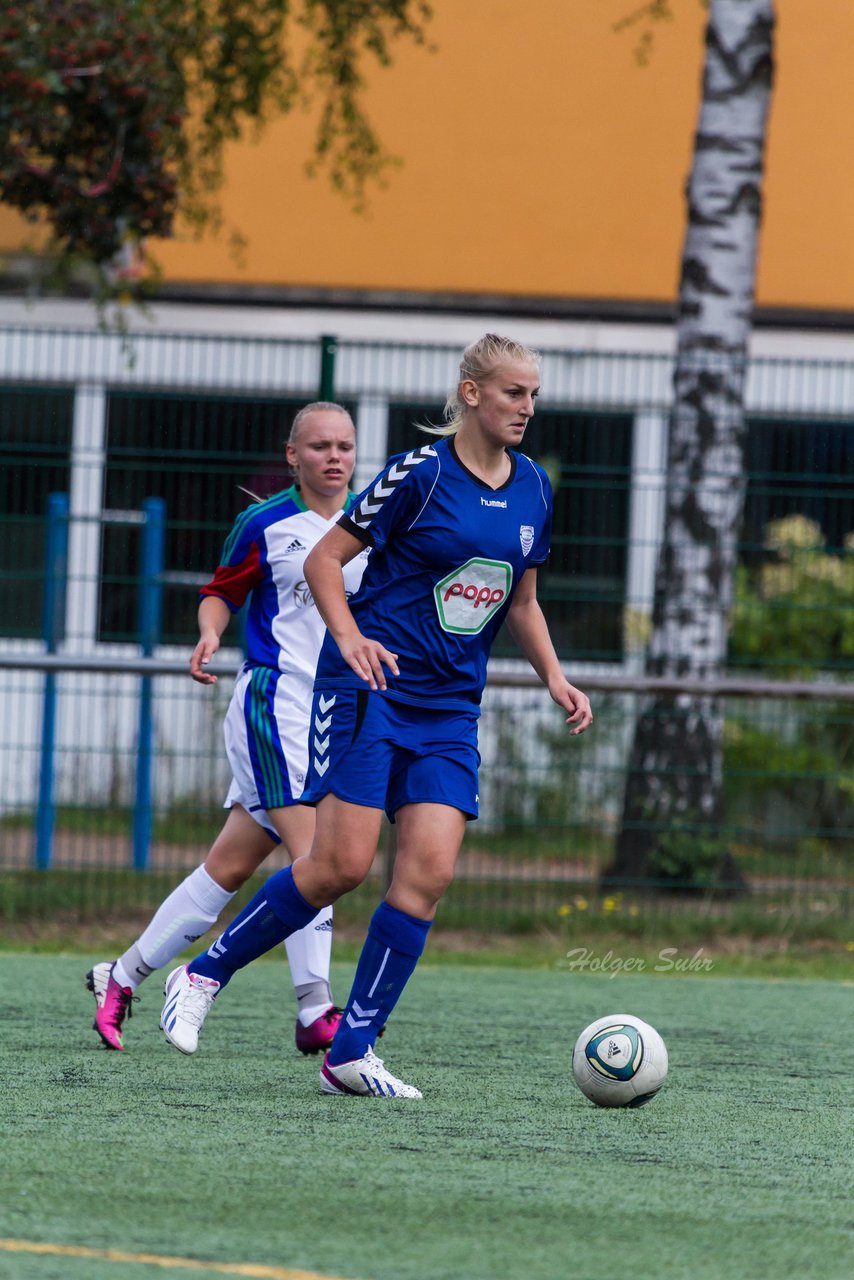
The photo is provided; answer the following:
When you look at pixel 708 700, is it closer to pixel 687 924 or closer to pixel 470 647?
pixel 687 924

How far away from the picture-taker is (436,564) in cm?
489

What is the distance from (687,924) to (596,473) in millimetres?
2059

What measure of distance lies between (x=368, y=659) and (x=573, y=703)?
2.26ft

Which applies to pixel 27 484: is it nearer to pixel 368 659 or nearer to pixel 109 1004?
pixel 109 1004

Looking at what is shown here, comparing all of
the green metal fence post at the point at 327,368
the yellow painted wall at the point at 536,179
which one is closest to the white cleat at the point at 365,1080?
the green metal fence post at the point at 327,368

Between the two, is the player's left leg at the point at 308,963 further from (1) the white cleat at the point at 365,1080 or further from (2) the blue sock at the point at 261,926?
(1) the white cleat at the point at 365,1080

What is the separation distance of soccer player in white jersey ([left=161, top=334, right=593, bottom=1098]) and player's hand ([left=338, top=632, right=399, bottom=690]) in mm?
66

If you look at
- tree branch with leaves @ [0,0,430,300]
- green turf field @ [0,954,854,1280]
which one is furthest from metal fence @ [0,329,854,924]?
green turf field @ [0,954,854,1280]

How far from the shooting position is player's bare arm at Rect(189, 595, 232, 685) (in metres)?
5.67

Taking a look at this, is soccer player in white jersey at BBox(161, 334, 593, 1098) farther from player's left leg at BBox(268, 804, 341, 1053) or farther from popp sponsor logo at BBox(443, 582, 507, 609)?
player's left leg at BBox(268, 804, 341, 1053)

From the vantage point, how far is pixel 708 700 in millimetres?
9211

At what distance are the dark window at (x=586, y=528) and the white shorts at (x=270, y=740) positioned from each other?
332 cm

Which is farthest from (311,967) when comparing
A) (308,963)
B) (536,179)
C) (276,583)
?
(536,179)

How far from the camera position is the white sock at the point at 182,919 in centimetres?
577
